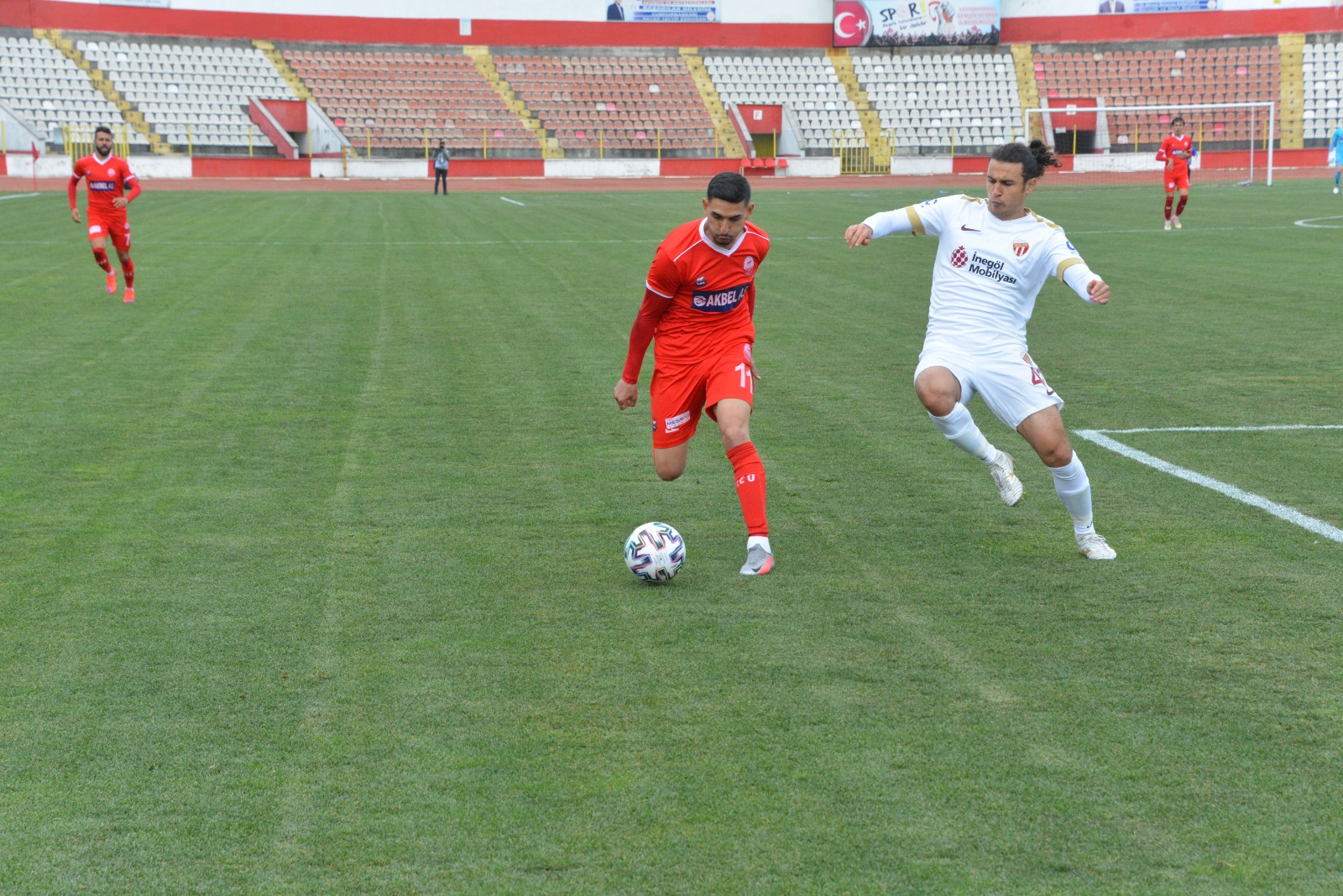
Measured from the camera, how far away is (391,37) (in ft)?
190

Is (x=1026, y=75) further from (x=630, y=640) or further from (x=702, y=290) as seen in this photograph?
(x=630, y=640)

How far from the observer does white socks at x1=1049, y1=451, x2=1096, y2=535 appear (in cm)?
632

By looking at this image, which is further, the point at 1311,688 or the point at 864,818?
the point at 1311,688

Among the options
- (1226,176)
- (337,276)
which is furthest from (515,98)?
(337,276)

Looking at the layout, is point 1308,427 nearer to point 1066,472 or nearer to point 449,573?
point 1066,472

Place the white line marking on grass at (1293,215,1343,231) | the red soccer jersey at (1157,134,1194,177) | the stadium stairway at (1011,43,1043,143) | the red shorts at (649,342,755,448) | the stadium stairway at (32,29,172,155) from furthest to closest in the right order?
the stadium stairway at (1011,43,1043,143) < the stadium stairway at (32,29,172,155) < the white line marking on grass at (1293,215,1343,231) < the red soccer jersey at (1157,134,1194,177) < the red shorts at (649,342,755,448)

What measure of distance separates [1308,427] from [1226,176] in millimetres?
47075

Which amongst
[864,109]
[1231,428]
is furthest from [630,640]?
[864,109]

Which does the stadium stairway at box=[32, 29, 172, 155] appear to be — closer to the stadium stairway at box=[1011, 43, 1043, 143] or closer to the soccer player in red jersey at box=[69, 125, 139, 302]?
the stadium stairway at box=[1011, 43, 1043, 143]

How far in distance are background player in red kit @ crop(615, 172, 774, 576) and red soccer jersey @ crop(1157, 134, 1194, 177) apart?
20.8m

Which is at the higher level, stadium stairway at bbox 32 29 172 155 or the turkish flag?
the turkish flag

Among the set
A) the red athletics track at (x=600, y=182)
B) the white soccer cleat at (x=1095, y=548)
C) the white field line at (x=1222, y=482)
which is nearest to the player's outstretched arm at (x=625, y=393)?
the white soccer cleat at (x=1095, y=548)

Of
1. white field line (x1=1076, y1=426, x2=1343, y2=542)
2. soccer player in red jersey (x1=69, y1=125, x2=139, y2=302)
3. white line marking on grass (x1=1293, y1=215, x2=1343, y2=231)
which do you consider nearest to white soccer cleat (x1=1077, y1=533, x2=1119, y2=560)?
white field line (x1=1076, y1=426, x2=1343, y2=542)

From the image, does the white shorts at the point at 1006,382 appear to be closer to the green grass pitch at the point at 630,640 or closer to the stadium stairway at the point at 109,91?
the green grass pitch at the point at 630,640
